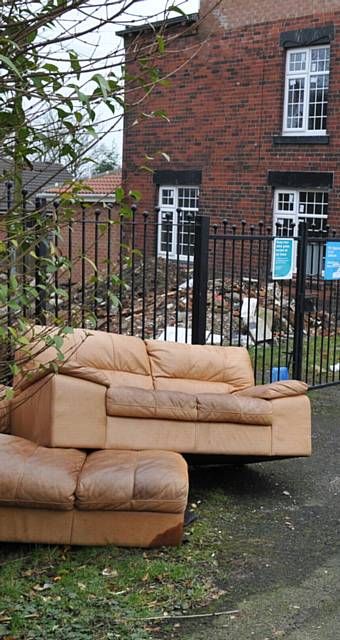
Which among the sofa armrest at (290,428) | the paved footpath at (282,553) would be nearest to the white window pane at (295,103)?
the paved footpath at (282,553)

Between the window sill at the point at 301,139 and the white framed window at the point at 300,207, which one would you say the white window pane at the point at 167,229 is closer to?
the white framed window at the point at 300,207

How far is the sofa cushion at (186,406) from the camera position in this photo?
17.5 ft

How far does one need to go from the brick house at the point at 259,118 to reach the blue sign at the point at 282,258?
287 inches

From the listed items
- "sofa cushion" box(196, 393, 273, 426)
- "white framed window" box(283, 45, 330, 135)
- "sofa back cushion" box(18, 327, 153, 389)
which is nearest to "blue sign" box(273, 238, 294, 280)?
"sofa back cushion" box(18, 327, 153, 389)

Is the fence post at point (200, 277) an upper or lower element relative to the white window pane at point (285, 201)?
lower

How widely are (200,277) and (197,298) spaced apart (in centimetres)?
21

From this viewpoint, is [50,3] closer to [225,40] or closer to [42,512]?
[42,512]

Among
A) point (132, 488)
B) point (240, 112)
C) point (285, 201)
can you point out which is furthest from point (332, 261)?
point (240, 112)

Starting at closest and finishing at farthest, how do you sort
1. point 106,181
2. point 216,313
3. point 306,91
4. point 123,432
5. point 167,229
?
1. point 123,432
2. point 167,229
3. point 216,313
4. point 306,91
5. point 106,181

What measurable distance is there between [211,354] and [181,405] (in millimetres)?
1171

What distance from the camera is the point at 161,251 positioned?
1944 cm

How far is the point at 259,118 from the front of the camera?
1800 centimetres

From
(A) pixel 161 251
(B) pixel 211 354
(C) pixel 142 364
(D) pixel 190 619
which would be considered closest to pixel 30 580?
(D) pixel 190 619

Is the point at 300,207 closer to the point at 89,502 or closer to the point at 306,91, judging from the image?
the point at 306,91
